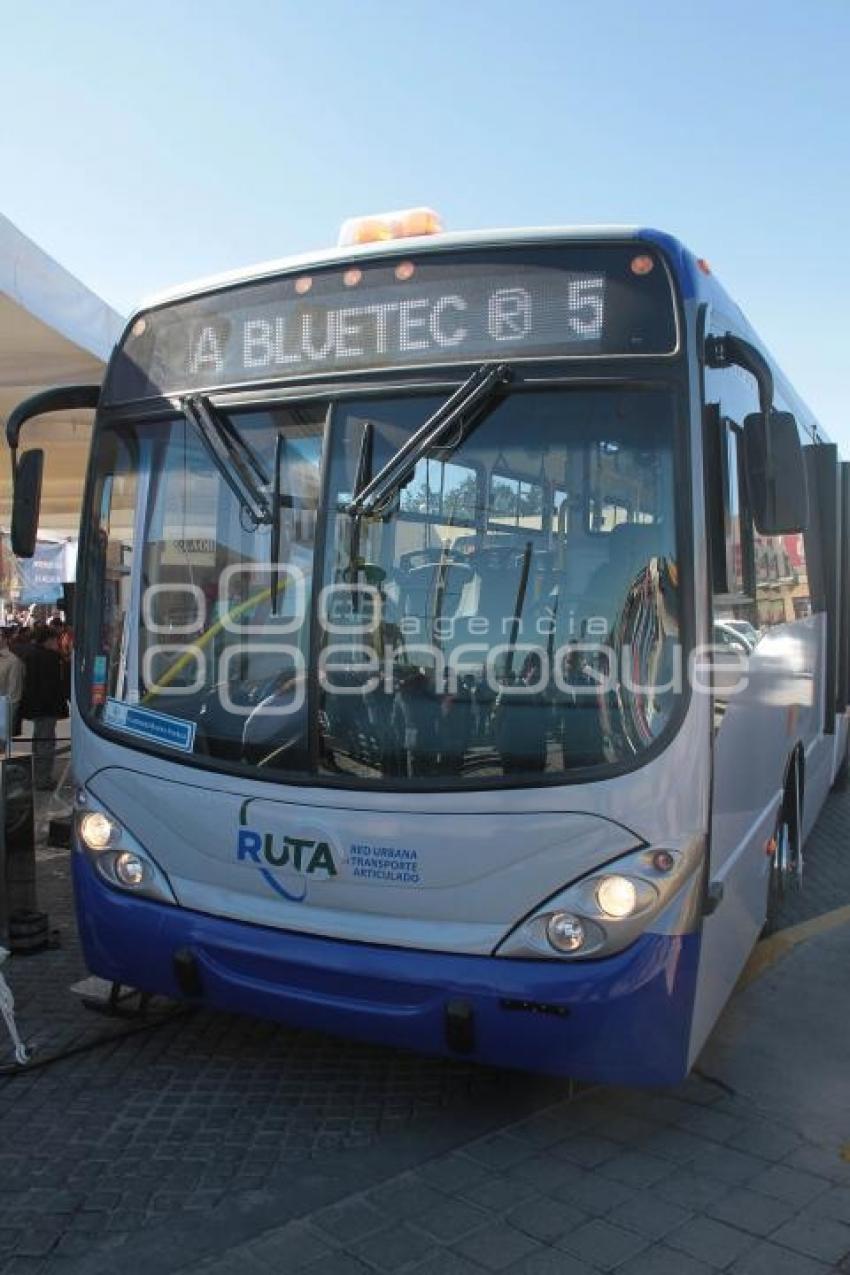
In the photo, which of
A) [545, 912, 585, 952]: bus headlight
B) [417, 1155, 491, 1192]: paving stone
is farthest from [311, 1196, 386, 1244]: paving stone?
[545, 912, 585, 952]: bus headlight

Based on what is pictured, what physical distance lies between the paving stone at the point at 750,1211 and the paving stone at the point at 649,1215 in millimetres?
108

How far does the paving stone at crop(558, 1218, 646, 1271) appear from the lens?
116 inches

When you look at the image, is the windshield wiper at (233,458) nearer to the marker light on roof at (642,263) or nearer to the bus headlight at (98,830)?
the bus headlight at (98,830)

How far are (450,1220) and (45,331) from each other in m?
7.33

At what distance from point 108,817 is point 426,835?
A: 1.34 meters

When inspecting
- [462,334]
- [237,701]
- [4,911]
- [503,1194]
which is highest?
[462,334]

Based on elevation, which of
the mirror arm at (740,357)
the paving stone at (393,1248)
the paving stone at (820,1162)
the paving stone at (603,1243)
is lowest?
the paving stone at (820,1162)

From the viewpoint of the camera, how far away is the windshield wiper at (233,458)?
12.6ft

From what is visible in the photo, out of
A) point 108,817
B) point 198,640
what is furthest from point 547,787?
point 108,817

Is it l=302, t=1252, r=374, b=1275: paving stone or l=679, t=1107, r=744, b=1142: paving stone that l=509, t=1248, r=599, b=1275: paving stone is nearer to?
l=302, t=1252, r=374, b=1275: paving stone

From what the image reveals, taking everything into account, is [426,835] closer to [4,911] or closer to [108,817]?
[108,817]

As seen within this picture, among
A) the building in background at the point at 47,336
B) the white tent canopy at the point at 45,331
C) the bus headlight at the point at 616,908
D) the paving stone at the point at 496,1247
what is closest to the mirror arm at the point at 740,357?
the bus headlight at the point at 616,908

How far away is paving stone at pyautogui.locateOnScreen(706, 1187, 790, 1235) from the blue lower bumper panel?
0.37 metres

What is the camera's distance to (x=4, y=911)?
536 centimetres
